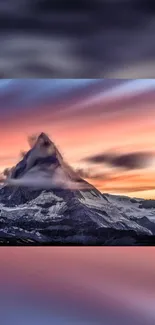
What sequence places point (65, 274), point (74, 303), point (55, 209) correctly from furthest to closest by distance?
point (55, 209) < point (65, 274) < point (74, 303)

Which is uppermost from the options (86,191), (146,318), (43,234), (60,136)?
(60,136)

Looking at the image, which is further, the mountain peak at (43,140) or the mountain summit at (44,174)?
the mountain peak at (43,140)

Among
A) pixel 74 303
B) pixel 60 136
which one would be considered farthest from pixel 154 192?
pixel 74 303

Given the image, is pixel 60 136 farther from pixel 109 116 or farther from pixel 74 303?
pixel 74 303

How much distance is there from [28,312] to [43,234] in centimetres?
926

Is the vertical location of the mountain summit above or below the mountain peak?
below

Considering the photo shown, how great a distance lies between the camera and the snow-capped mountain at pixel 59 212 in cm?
1314

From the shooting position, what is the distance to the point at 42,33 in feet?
19.3

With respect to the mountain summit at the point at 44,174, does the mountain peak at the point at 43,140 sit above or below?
above

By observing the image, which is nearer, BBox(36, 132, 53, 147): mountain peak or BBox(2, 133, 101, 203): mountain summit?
BBox(2, 133, 101, 203): mountain summit

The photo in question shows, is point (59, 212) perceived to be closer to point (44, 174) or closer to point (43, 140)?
point (44, 174)

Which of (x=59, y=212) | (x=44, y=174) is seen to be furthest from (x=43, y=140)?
(x=59, y=212)

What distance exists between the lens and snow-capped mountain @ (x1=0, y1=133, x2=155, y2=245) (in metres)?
13.1

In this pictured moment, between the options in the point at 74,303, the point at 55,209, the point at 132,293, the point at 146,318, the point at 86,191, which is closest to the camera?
the point at 146,318
